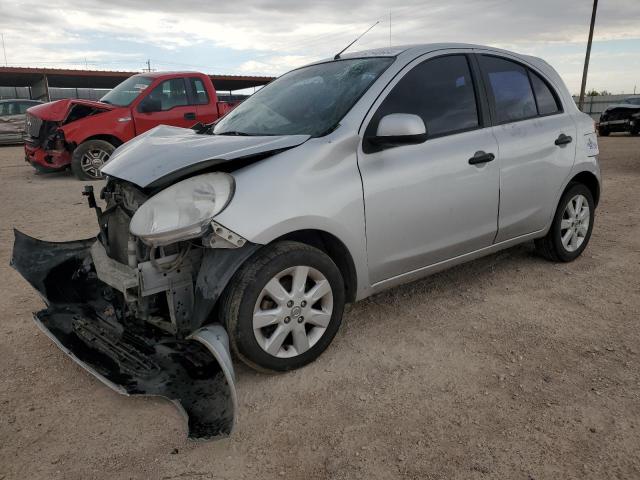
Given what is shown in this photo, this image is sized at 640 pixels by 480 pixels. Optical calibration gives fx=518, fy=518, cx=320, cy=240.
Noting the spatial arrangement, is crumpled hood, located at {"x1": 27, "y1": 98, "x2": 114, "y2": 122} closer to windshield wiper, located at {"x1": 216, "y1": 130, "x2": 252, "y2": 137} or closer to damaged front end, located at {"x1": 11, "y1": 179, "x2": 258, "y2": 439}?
windshield wiper, located at {"x1": 216, "y1": 130, "x2": 252, "y2": 137}

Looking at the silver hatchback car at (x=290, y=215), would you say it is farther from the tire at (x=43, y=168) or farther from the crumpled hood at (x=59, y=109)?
the tire at (x=43, y=168)

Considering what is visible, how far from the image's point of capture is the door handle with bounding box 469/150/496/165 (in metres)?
3.42

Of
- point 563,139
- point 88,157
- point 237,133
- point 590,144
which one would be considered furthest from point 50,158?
point 590,144

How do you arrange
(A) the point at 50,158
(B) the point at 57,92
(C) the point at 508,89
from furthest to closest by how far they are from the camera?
(B) the point at 57,92 → (A) the point at 50,158 → (C) the point at 508,89

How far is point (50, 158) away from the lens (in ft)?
30.2

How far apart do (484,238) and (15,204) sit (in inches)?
267

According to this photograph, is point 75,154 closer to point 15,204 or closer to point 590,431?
point 15,204

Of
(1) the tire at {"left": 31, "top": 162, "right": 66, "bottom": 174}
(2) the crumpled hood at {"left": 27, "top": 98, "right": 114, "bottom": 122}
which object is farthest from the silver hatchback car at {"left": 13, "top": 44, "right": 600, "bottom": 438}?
(1) the tire at {"left": 31, "top": 162, "right": 66, "bottom": 174}

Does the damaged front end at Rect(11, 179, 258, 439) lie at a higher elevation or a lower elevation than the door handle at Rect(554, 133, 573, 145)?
lower

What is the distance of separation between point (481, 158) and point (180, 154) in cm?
196

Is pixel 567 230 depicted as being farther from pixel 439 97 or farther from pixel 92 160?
pixel 92 160

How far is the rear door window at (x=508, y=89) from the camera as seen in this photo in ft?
12.2

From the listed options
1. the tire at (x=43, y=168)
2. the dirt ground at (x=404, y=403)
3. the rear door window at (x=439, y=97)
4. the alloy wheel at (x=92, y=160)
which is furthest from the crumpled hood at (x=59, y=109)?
the rear door window at (x=439, y=97)

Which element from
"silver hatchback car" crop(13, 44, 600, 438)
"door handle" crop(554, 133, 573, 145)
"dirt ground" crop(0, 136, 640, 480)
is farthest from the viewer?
"door handle" crop(554, 133, 573, 145)
